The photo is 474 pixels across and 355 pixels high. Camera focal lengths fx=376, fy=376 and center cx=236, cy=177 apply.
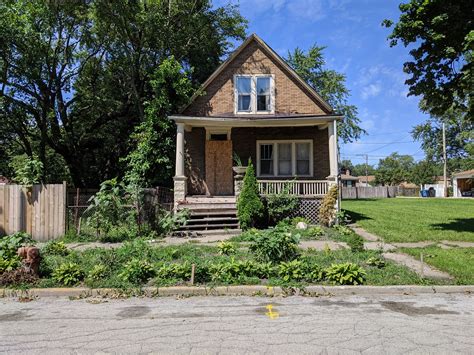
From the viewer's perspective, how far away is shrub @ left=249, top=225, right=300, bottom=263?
24.8 ft

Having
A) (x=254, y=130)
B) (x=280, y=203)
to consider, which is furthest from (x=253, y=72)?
(x=280, y=203)

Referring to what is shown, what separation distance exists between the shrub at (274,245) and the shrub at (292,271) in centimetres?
50

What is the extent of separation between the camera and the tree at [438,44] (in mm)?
12031

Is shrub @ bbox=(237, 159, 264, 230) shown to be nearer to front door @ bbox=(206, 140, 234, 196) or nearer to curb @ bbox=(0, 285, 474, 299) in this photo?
front door @ bbox=(206, 140, 234, 196)

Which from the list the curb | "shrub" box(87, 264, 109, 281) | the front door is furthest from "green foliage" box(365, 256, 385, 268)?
the front door

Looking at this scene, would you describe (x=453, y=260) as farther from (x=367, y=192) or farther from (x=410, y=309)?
(x=367, y=192)

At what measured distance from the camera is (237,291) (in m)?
6.56

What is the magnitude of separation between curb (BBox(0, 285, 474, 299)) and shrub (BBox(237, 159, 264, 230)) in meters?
6.66

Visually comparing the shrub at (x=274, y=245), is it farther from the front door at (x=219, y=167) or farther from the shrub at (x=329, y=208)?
the front door at (x=219, y=167)

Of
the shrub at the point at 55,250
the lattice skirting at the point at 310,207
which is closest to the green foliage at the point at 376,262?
the shrub at the point at 55,250

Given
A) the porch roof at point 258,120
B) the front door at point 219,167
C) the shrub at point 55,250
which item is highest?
the porch roof at point 258,120

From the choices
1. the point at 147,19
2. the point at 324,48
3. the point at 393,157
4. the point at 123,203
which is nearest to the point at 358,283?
the point at 123,203

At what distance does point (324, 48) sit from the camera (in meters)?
34.3

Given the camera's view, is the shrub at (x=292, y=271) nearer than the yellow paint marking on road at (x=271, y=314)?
No
